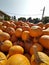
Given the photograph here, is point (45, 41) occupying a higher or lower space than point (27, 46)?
higher

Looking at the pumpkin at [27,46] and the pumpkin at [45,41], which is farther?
the pumpkin at [27,46]

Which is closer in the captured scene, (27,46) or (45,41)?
(45,41)

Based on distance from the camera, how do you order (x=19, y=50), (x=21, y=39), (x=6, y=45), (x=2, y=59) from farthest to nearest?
(x=21, y=39) < (x=6, y=45) < (x=19, y=50) < (x=2, y=59)

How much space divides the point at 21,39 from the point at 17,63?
97 centimetres

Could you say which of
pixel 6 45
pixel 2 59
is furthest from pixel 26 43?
pixel 2 59

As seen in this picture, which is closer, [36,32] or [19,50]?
[19,50]

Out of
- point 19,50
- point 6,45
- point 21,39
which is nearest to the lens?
point 19,50

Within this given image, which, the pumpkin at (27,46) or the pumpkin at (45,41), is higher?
the pumpkin at (45,41)

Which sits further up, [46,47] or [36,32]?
[36,32]

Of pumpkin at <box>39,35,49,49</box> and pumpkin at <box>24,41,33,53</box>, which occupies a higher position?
pumpkin at <box>39,35,49,49</box>

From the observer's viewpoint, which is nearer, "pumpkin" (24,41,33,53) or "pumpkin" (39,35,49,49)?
"pumpkin" (39,35,49,49)

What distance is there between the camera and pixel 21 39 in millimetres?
2305

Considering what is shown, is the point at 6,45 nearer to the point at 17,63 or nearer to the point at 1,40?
the point at 1,40

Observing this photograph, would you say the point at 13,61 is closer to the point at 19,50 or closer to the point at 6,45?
the point at 19,50
